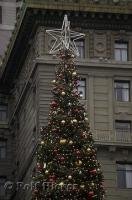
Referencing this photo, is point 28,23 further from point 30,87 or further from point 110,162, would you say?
point 110,162

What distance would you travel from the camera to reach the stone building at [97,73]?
67312 mm

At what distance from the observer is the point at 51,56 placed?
6938cm

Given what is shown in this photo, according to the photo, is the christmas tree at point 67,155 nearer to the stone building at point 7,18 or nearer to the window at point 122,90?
the window at point 122,90

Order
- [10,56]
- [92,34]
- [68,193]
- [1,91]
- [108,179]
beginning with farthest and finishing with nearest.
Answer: [1,91] → [10,56] → [92,34] → [108,179] → [68,193]

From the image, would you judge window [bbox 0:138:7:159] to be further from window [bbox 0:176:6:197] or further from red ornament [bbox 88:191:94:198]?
red ornament [bbox 88:191:94:198]

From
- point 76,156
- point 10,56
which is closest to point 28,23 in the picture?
point 10,56

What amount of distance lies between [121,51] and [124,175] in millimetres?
10199

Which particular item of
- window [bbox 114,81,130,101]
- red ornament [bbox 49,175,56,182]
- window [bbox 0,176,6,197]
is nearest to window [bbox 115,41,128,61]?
window [bbox 114,81,130,101]

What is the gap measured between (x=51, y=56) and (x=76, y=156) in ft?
60.5

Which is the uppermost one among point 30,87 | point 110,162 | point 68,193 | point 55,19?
point 55,19

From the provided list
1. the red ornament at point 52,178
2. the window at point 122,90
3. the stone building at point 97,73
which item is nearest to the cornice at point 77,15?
the stone building at point 97,73

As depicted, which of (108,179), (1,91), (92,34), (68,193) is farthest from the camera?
(1,91)

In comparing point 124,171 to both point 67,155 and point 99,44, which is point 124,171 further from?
point 67,155

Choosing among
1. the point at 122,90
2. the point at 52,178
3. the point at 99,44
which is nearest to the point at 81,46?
the point at 99,44
